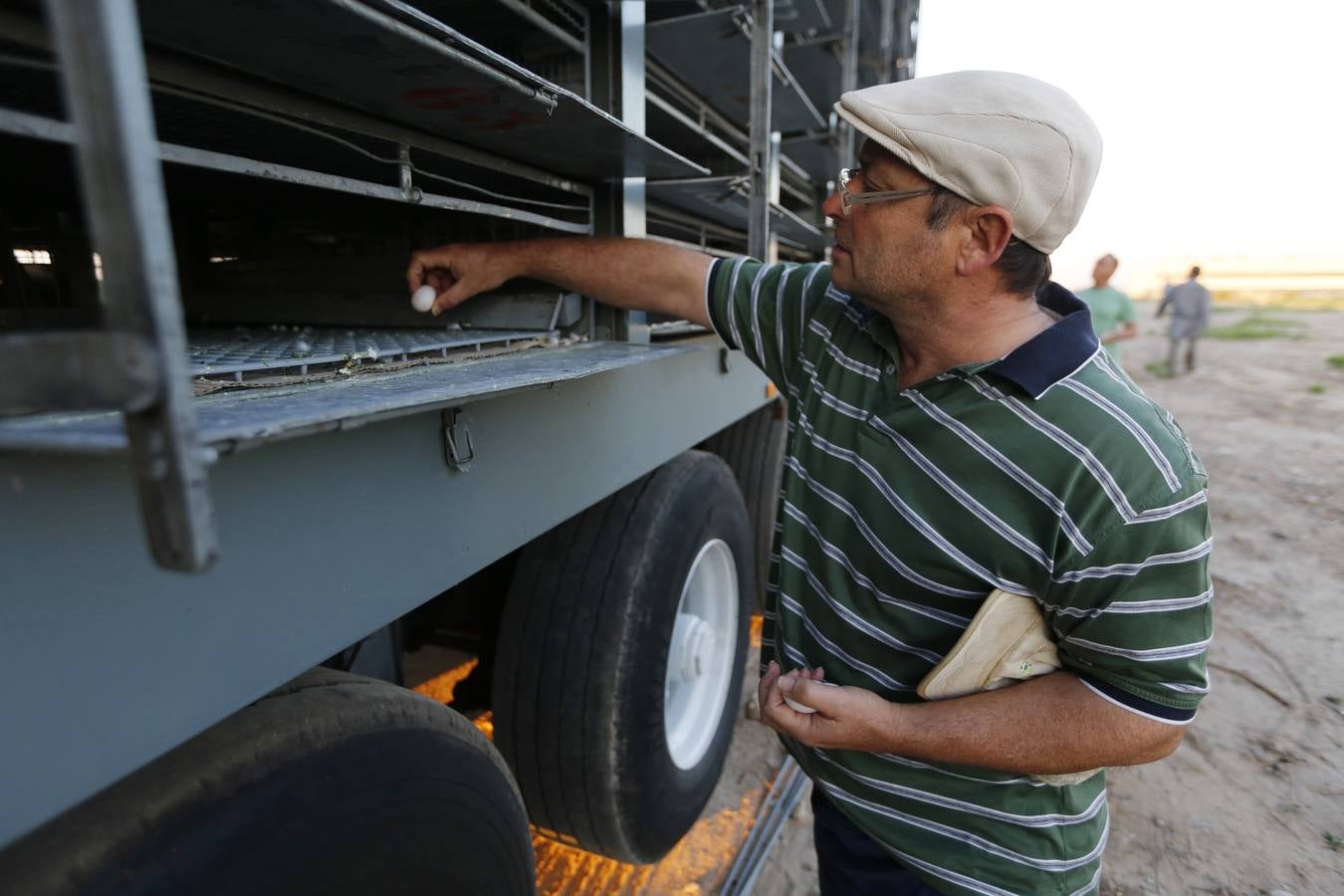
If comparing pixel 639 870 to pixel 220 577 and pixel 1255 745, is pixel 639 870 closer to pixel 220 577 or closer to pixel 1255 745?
pixel 220 577

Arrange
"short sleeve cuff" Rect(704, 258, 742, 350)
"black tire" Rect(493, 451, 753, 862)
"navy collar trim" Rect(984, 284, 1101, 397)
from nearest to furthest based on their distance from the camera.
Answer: "navy collar trim" Rect(984, 284, 1101, 397)
"short sleeve cuff" Rect(704, 258, 742, 350)
"black tire" Rect(493, 451, 753, 862)

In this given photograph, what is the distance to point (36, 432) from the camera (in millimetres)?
542

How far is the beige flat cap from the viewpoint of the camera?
1.17m

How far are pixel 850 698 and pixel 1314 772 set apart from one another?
291 centimetres

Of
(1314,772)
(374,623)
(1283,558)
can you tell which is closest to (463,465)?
(374,623)

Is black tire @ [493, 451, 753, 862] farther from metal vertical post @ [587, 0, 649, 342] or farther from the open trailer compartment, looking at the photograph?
metal vertical post @ [587, 0, 649, 342]

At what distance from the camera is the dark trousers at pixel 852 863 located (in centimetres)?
146

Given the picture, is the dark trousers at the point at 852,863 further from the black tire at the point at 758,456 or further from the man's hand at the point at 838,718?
the black tire at the point at 758,456

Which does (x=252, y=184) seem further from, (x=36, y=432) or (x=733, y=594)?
(x=733, y=594)

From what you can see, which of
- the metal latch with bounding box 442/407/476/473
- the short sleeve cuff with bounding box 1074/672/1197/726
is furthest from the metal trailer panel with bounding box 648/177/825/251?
the short sleeve cuff with bounding box 1074/672/1197/726

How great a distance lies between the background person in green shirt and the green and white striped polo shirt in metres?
5.40

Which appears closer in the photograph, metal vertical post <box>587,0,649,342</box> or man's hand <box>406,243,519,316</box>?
man's hand <box>406,243,519,316</box>

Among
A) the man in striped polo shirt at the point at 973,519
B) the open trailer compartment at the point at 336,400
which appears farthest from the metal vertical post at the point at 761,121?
the man in striped polo shirt at the point at 973,519

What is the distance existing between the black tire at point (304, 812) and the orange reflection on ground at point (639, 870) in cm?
117
